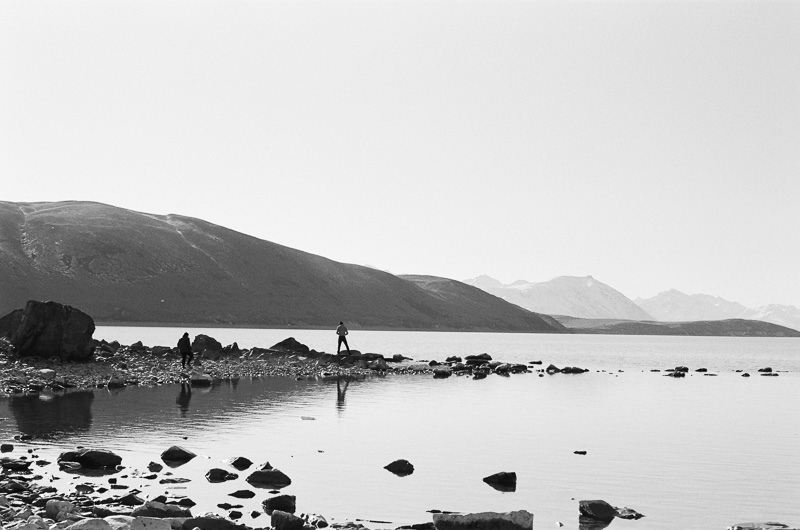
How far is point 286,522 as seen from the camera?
18.2 metres

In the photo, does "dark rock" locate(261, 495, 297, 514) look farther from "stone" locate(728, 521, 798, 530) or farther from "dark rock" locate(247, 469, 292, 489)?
"stone" locate(728, 521, 798, 530)

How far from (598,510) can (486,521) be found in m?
3.34

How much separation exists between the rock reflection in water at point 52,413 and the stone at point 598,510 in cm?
1961

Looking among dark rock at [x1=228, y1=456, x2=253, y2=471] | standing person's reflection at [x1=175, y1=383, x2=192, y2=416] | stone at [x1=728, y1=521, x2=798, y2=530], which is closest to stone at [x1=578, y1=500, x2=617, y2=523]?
stone at [x1=728, y1=521, x2=798, y2=530]

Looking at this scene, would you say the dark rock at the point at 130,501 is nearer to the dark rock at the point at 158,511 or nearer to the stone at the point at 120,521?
the dark rock at the point at 158,511

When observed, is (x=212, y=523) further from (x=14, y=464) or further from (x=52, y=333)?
(x=52, y=333)

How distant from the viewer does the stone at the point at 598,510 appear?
2025 centimetres

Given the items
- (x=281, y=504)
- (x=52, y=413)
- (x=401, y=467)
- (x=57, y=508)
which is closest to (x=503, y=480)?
(x=401, y=467)

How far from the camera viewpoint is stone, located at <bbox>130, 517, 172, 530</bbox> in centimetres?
1554

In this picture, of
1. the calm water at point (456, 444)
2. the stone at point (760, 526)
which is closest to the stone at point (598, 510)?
the calm water at point (456, 444)

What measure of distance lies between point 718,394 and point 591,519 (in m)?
42.5

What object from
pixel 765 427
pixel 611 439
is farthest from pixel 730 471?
pixel 765 427

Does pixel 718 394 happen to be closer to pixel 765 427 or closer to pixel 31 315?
pixel 765 427

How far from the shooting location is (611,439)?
3409 cm
